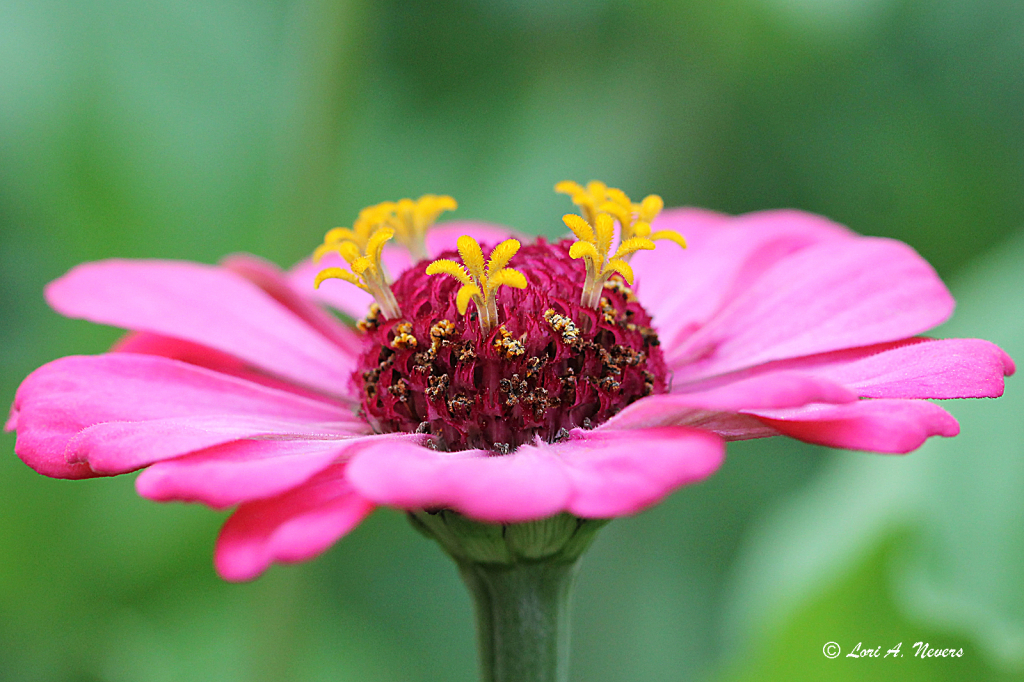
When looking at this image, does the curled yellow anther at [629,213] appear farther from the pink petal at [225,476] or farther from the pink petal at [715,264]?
the pink petal at [225,476]

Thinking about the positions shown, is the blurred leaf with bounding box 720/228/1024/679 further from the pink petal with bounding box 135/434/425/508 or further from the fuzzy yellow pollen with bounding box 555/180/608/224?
the pink petal with bounding box 135/434/425/508

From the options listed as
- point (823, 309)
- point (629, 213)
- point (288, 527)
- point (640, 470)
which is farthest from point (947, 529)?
point (288, 527)

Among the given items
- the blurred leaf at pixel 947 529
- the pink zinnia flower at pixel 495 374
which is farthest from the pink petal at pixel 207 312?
the blurred leaf at pixel 947 529

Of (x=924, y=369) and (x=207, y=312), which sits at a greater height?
(x=207, y=312)

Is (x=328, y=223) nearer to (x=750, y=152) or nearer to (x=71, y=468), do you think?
(x=71, y=468)

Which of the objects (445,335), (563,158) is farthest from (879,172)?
(445,335)

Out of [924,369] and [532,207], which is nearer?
[924,369]

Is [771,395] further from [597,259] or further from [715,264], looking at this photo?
[715,264]
